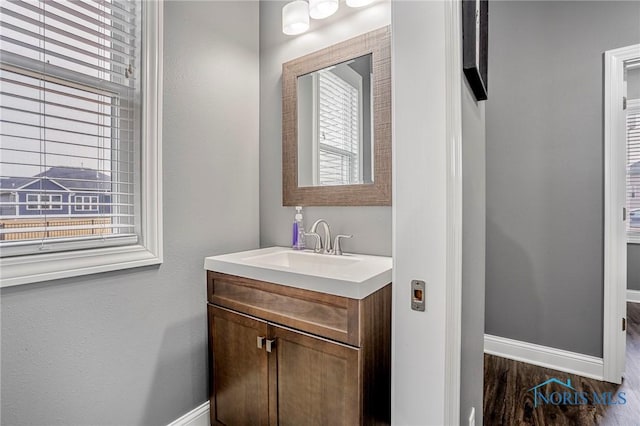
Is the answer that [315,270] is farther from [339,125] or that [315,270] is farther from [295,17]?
[295,17]

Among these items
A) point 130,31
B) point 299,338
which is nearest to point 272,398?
point 299,338

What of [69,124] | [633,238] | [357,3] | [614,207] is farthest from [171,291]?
[633,238]

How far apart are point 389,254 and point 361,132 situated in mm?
639

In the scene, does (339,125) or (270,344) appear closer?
(270,344)

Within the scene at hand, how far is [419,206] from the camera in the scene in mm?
950

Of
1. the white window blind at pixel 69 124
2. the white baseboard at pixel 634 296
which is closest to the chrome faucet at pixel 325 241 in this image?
the white window blind at pixel 69 124

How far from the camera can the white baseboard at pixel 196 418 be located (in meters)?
1.60

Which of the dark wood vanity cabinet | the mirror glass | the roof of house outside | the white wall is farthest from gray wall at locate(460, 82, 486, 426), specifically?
the roof of house outside

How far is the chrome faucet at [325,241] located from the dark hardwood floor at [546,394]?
4.02 ft

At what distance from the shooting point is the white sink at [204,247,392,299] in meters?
1.11

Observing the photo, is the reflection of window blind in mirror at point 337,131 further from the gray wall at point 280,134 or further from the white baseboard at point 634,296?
the white baseboard at point 634,296

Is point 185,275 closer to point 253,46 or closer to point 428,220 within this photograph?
point 428,220

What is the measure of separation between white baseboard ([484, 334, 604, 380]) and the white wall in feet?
6.14

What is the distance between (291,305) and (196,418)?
3.15 feet
